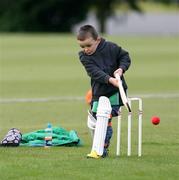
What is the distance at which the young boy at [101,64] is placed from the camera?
384 inches

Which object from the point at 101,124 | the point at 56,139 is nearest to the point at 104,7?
the point at 56,139

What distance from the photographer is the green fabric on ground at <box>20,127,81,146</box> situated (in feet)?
36.5

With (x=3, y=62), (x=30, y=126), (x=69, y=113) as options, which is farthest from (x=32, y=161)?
(x=3, y=62)

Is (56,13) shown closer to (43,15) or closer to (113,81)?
(43,15)

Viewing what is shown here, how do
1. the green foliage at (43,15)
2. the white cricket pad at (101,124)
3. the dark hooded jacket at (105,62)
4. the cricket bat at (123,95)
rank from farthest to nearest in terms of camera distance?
1. the green foliage at (43,15)
2. the dark hooded jacket at (105,62)
3. the white cricket pad at (101,124)
4. the cricket bat at (123,95)

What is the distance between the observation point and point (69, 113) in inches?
696

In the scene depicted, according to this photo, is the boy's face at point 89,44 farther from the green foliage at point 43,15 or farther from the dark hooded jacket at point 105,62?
the green foliage at point 43,15

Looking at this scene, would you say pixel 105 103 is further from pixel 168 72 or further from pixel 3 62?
pixel 3 62

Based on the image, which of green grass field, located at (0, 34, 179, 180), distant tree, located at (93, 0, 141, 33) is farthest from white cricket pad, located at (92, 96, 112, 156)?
distant tree, located at (93, 0, 141, 33)

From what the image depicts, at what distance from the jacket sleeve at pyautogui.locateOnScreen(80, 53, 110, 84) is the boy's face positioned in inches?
4.5

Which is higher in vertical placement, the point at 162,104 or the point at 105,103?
the point at 162,104

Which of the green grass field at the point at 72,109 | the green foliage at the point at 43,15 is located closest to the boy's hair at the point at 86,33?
the green grass field at the point at 72,109

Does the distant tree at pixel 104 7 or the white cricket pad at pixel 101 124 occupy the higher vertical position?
the distant tree at pixel 104 7

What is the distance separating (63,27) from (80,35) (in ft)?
232
